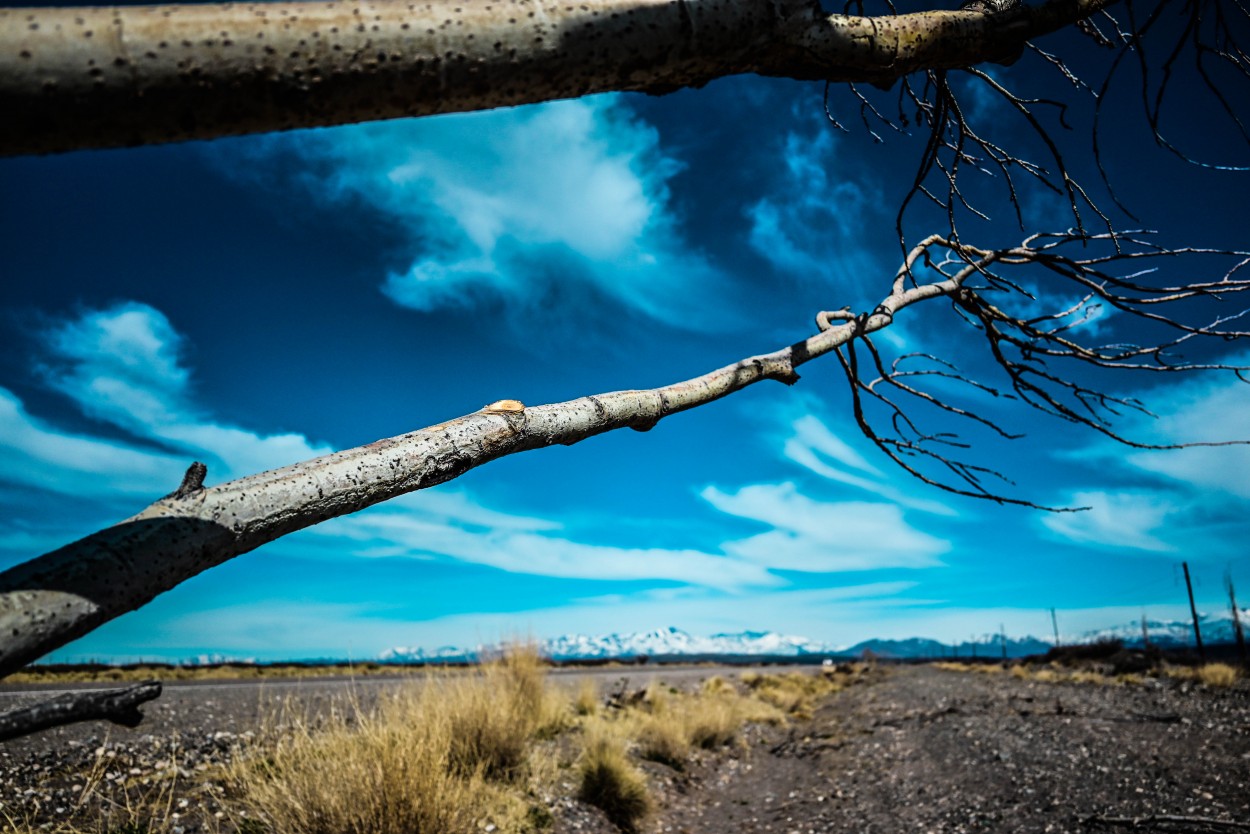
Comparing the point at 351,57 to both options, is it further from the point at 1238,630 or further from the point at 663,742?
the point at 1238,630

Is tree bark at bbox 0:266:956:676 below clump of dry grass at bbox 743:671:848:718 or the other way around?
the other way around

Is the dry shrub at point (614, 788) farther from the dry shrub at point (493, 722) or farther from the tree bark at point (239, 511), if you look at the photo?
the tree bark at point (239, 511)

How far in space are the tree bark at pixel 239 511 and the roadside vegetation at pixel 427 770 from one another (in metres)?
3.08

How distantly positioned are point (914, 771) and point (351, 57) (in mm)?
8180

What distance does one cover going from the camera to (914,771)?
699cm

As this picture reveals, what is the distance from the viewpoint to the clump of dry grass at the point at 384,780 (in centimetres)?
381

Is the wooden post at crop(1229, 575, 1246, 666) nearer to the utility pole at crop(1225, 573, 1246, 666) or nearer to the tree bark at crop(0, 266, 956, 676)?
the utility pole at crop(1225, 573, 1246, 666)

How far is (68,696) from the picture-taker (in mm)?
1210

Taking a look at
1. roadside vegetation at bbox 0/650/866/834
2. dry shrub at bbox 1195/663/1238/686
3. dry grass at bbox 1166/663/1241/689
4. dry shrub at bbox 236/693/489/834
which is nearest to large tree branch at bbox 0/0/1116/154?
roadside vegetation at bbox 0/650/866/834

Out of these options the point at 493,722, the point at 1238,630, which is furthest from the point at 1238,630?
the point at 493,722

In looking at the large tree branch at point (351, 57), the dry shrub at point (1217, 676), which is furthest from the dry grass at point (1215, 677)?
the large tree branch at point (351, 57)

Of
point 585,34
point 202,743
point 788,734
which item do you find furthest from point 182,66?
point 788,734

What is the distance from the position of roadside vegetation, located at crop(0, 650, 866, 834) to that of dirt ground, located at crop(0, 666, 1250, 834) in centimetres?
16

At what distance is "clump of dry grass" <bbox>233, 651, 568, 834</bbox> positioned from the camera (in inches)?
150
